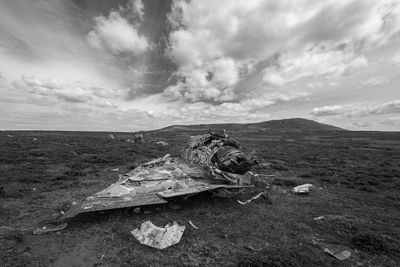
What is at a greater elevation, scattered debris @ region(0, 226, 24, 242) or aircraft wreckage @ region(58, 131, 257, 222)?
aircraft wreckage @ region(58, 131, 257, 222)

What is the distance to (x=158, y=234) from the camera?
5258mm

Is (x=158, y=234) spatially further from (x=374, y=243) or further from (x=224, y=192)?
(x=374, y=243)

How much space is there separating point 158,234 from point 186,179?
9.14 feet

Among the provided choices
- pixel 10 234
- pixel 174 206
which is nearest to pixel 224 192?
pixel 174 206

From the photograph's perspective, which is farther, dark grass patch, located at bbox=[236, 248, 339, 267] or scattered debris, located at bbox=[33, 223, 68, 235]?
scattered debris, located at bbox=[33, 223, 68, 235]

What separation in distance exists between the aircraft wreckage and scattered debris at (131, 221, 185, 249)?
2.59ft

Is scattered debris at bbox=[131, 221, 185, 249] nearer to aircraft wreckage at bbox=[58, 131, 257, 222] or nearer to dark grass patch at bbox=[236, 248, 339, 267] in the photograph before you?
aircraft wreckage at bbox=[58, 131, 257, 222]

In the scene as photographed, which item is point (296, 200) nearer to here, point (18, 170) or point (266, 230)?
point (266, 230)

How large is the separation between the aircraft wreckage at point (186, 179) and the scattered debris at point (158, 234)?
2.59 ft

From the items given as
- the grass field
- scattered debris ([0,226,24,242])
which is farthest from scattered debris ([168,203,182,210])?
scattered debris ([0,226,24,242])

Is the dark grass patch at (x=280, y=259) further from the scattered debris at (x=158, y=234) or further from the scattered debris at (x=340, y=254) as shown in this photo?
the scattered debris at (x=158, y=234)

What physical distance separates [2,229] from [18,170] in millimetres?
9871

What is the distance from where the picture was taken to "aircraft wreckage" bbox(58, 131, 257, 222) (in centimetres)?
608

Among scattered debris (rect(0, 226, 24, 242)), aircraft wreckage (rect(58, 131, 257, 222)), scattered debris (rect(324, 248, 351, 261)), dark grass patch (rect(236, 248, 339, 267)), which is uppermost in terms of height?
aircraft wreckage (rect(58, 131, 257, 222))
